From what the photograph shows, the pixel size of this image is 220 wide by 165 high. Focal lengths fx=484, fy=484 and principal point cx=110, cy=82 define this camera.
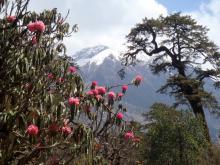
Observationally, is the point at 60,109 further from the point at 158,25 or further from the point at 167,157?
the point at 158,25

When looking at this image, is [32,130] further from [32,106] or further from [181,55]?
[181,55]

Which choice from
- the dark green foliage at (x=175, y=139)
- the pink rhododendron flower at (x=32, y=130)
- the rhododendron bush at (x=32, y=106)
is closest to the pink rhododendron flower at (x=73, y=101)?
the rhododendron bush at (x=32, y=106)

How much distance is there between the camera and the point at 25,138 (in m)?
6.32

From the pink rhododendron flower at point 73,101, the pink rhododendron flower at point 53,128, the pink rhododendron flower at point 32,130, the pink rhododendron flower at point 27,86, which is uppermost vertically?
the pink rhododendron flower at point 27,86

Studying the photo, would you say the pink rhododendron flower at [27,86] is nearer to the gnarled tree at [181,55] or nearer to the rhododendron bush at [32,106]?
the rhododendron bush at [32,106]

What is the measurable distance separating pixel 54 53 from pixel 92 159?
76.9 inches

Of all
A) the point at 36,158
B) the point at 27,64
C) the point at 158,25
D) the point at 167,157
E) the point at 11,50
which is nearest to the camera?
the point at 27,64

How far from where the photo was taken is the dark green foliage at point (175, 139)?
1633cm

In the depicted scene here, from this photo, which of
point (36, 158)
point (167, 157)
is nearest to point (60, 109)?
point (36, 158)

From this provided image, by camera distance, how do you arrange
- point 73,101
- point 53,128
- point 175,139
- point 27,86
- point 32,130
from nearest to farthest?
point 32,130 → point 73,101 → point 53,128 → point 27,86 → point 175,139

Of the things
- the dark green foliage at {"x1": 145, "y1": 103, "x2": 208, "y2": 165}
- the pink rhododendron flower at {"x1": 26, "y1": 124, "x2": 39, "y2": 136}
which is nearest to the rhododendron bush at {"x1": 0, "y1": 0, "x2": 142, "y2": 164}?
the pink rhododendron flower at {"x1": 26, "y1": 124, "x2": 39, "y2": 136}

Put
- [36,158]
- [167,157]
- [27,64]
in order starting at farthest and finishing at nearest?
[167,157] < [36,158] < [27,64]

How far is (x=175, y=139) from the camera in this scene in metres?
16.5

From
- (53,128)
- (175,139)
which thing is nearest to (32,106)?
(53,128)
